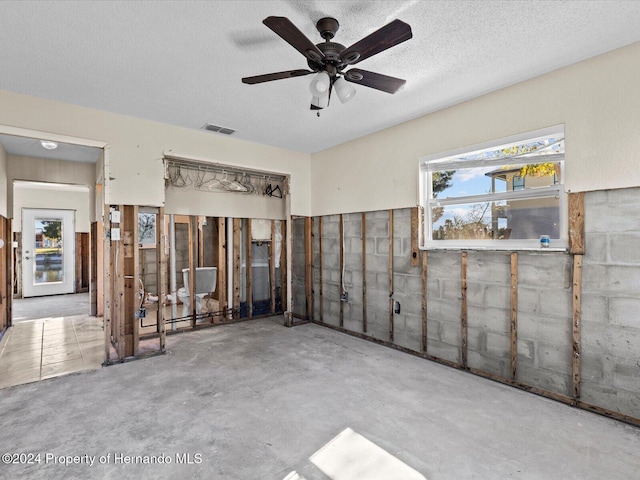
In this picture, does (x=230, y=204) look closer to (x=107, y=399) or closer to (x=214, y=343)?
(x=214, y=343)

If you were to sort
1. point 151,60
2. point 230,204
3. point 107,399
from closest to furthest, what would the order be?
point 151,60 → point 107,399 → point 230,204

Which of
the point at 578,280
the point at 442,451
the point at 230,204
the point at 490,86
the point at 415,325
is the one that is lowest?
the point at 442,451

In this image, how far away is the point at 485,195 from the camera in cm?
335

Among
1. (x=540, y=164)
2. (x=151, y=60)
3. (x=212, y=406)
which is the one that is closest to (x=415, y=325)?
(x=540, y=164)

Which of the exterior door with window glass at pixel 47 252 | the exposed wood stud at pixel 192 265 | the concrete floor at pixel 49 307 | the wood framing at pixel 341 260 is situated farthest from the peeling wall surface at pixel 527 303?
the exterior door with window glass at pixel 47 252

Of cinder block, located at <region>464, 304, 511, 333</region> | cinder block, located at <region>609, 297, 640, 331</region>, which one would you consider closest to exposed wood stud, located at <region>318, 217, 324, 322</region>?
cinder block, located at <region>464, 304, 511, 333</region>

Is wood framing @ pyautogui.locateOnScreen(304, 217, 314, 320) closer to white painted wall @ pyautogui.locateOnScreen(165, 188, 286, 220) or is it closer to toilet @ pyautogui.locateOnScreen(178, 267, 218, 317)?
white painted wall @ pyautogui.locateOnScreen(165, 188, 286, 220)

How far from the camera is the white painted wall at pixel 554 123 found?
2438mm

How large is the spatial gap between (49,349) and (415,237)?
4774 millimetres

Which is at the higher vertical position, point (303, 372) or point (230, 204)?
point (230, 204)

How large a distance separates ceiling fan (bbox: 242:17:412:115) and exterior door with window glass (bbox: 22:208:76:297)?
8137 mm

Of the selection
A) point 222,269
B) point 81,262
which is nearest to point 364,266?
point 222,269

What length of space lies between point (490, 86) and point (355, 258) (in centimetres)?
258

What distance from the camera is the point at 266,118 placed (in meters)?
3.82
